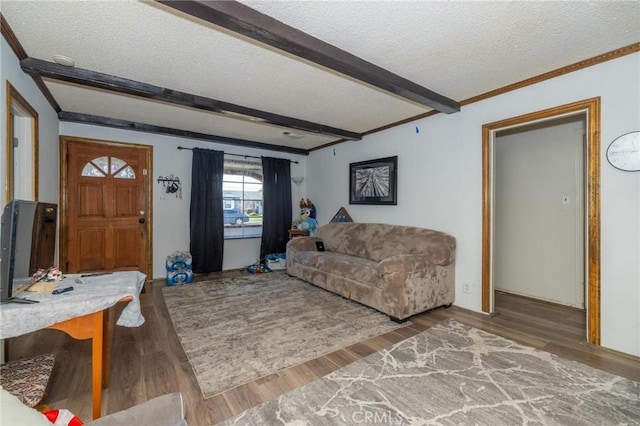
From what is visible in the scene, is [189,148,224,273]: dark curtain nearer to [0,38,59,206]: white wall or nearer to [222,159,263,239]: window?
[222,159,263,239]: window

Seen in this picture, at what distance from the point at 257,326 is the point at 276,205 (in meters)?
3.15

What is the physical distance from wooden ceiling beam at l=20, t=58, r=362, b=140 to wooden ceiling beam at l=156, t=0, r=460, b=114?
5.09 ft

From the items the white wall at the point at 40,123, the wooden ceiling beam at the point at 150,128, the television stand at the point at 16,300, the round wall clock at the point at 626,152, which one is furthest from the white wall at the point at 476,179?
the white wall at the point at 40,123

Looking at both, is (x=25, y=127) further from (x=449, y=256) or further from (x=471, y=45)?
(x=449, y=256)

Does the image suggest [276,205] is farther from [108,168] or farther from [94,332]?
[94,332]

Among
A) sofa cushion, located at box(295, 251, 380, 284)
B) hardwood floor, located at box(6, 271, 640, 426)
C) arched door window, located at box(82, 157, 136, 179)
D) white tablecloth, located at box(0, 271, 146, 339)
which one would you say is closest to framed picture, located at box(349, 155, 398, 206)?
sofa cushion, located at box(295, 251, 380, 284)

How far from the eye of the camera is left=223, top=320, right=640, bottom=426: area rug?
1.59 metres

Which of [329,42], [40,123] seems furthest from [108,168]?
[329,42]

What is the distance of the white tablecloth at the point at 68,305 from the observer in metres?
1.29

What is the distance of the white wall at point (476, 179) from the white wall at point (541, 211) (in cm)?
39

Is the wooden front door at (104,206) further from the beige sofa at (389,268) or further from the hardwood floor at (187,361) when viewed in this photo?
the beige sofa at (389,268)

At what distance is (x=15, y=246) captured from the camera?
1354 mm

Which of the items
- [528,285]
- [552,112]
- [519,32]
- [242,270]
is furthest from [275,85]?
[528,285]

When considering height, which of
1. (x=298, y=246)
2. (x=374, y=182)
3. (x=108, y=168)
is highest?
(x=108, y=168)
